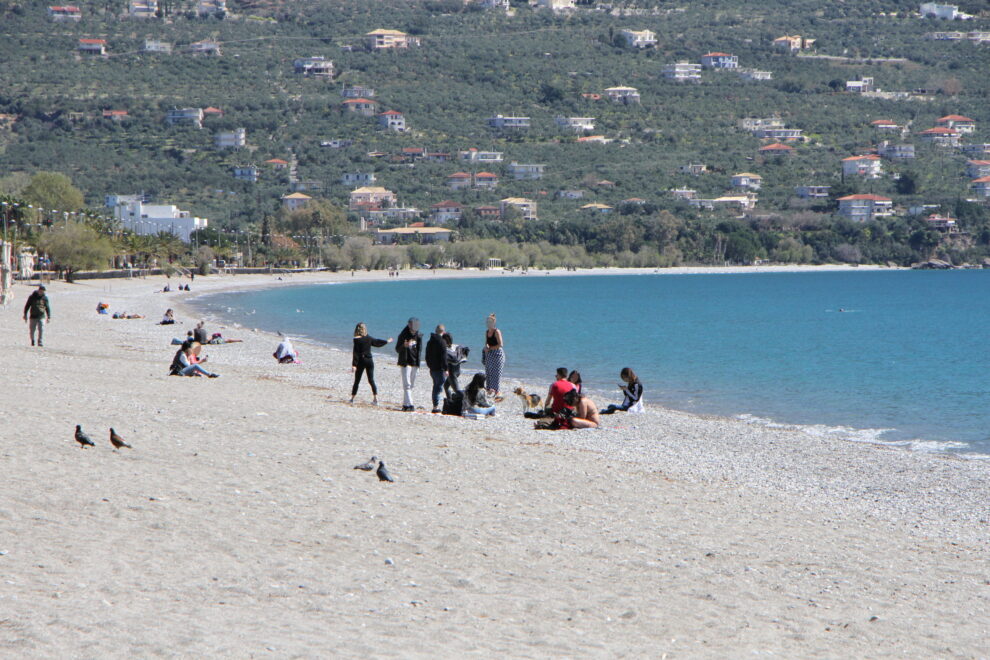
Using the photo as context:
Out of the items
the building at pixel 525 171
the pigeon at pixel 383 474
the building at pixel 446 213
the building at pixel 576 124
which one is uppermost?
the building at pixel 576 124

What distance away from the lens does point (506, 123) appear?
18538 cm

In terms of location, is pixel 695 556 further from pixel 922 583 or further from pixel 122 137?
pixel 122 137

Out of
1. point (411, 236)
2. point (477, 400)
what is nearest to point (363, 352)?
point (477, 400)

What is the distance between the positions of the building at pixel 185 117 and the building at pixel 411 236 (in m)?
47.8

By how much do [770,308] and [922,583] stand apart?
2560 inches

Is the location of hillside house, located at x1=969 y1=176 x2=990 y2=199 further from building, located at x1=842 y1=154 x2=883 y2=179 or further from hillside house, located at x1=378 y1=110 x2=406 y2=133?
hillside house, located at x1=378 y1=110 x2=406 y2=133

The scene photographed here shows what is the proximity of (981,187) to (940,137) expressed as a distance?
2781cm

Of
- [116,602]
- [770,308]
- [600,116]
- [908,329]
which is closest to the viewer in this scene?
[116,602]

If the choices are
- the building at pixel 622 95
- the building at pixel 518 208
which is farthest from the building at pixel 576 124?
the building at pixel 518 208

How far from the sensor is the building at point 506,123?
607 ft

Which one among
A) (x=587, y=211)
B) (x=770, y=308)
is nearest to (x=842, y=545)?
(x=770, y=308)

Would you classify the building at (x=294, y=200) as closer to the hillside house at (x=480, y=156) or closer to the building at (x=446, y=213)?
the building at (x=446, y=213)

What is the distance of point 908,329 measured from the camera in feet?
176

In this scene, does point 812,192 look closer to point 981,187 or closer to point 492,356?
point 981,187
